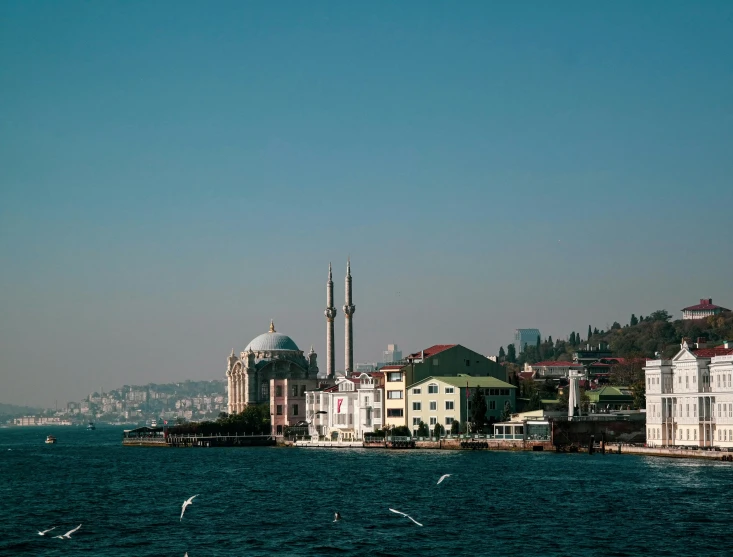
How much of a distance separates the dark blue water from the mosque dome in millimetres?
70884

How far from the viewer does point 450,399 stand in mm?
106938

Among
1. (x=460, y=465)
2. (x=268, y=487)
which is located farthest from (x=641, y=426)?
(x=268, y=487)

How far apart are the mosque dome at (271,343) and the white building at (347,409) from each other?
3212 cm

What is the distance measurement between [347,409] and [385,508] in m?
64.3

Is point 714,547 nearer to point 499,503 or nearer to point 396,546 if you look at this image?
point 396,546

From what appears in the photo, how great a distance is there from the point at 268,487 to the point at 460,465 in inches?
704

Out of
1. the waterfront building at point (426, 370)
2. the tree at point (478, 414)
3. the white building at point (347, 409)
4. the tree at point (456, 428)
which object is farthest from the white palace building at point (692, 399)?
the white building at point (347, 409)

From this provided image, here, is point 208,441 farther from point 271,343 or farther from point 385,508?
point 385,508

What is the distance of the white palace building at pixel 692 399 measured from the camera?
80.2 metres

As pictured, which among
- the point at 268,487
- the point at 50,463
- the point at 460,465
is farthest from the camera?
the point at 50,463

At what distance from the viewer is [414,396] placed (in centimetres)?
10969

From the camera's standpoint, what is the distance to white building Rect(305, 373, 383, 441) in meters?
115

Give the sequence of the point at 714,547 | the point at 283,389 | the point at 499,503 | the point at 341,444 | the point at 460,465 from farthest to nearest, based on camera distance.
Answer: the point at 283,389
the point at 341,444
the point at 460,465
the point at 499,503
the point at 714,547

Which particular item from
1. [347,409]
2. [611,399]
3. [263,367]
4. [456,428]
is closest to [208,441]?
[347,409]
